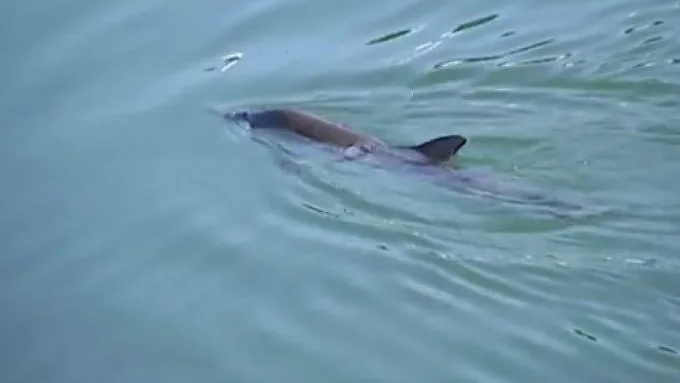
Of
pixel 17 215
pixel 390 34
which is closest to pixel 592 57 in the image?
pixel 390 34

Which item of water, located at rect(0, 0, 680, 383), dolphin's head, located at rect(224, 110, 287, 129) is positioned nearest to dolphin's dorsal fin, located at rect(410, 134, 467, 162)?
water, located at rect(0, 0, 680, 383)

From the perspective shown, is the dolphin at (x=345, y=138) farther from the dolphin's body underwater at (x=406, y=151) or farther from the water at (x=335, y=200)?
the water at (x=335, y=200)

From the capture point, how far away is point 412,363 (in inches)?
245

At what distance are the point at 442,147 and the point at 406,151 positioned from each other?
0.33 m

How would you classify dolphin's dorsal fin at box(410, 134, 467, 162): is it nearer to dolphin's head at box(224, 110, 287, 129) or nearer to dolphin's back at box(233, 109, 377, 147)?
dolphin's back at box(233, 109, 377, 147)

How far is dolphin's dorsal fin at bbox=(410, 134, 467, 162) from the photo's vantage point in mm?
7285

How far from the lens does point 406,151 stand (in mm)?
7605

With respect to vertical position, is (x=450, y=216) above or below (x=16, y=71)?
below

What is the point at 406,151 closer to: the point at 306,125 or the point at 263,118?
the point at 306,125

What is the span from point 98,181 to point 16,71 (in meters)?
1.66

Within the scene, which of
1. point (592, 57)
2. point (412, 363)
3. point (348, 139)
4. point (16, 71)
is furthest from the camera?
point (16, 71)

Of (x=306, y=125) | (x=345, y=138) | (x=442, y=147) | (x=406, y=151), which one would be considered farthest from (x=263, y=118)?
(x=442, y=147)

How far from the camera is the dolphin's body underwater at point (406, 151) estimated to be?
7.23 m

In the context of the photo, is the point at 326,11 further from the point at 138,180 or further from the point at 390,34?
the point at 138,180
